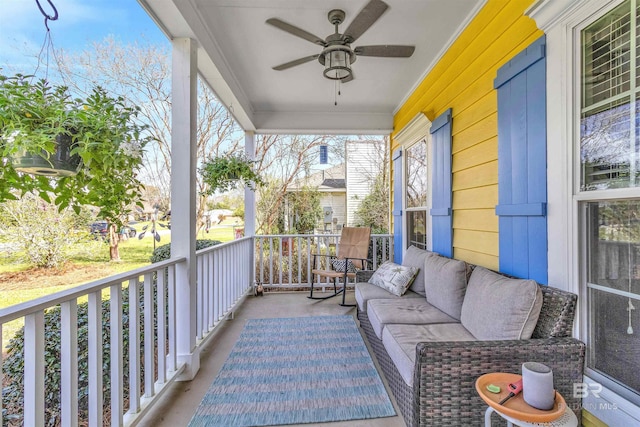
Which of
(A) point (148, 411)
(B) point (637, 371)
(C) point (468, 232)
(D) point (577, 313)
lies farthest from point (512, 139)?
(A) point (148, 411)

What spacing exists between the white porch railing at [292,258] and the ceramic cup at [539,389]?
3.69 meters

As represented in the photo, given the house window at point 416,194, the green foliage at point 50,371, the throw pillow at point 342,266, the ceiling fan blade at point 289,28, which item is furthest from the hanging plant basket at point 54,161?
the throw pillow at point 342,266

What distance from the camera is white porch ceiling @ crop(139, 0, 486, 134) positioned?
2330 millimetres

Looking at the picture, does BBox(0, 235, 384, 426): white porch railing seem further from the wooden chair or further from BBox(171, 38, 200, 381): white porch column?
the wooden chair

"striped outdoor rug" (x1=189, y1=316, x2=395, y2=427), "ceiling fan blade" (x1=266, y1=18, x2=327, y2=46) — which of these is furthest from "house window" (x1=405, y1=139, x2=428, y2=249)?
"ceiling fan blade" (x1=266, y1=18, x2=327, y2=46)

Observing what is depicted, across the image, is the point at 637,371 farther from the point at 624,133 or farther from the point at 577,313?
the point at 624,133

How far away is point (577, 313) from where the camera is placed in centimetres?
159

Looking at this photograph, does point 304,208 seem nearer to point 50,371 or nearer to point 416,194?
point 416,194

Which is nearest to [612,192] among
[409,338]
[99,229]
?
[409,338]

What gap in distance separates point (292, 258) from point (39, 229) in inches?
159

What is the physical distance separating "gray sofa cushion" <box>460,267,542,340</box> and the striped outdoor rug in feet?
2.49

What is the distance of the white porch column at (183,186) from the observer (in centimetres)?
224

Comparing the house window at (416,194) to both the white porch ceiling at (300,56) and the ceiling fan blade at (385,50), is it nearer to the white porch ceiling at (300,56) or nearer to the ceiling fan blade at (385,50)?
the white porch ceiling at (300,56)

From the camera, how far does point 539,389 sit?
1.14 metres
